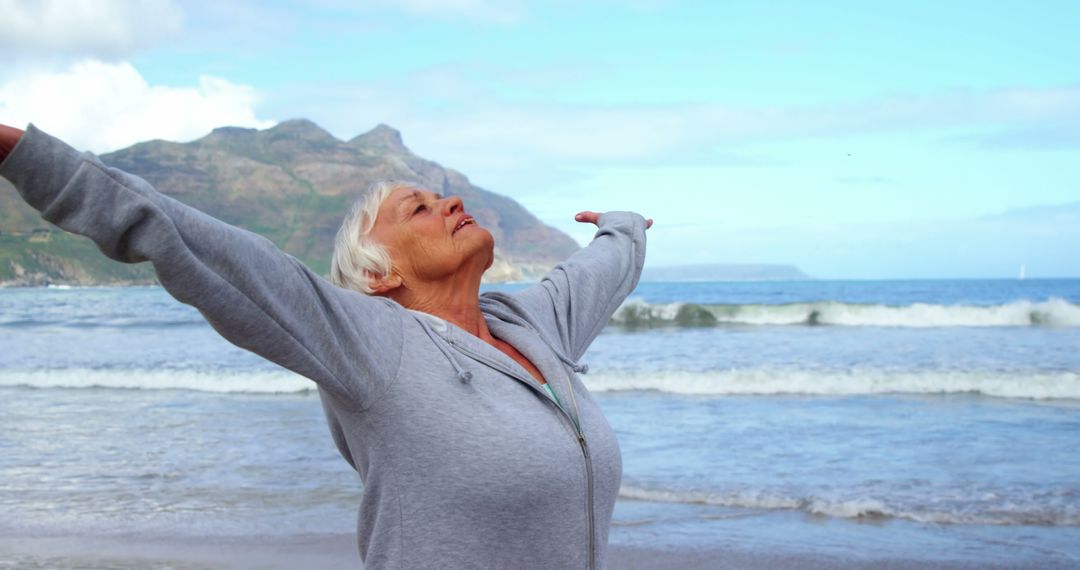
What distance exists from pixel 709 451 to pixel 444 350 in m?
5.81

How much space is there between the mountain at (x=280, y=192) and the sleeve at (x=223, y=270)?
0.63 meters

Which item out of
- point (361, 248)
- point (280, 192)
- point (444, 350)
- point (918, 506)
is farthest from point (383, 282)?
point (280, 192)

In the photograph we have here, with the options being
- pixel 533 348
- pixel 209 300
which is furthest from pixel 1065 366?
pixel 209 300

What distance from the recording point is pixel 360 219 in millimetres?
2082

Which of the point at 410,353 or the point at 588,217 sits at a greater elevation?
the point at 588,217

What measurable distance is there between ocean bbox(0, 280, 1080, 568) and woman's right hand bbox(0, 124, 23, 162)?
13.6 feet

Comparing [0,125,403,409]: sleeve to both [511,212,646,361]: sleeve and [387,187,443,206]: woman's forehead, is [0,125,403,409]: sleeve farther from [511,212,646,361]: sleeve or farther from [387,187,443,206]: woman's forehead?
[511,212,646,361]: sleeve

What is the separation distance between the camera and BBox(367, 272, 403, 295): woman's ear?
6.61 ft

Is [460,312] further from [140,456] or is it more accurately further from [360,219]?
[140,456]

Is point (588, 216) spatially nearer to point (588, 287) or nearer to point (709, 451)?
point (588, 287)

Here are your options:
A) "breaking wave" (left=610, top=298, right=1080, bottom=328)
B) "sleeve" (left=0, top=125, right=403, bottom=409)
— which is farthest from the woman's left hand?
"breaking wave" (left=610, top=298, right=1080, bottom=328)

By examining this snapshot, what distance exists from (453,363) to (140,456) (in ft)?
21.1

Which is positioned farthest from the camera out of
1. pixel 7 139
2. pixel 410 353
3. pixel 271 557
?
pixel 271 557

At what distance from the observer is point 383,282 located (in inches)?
79.5
